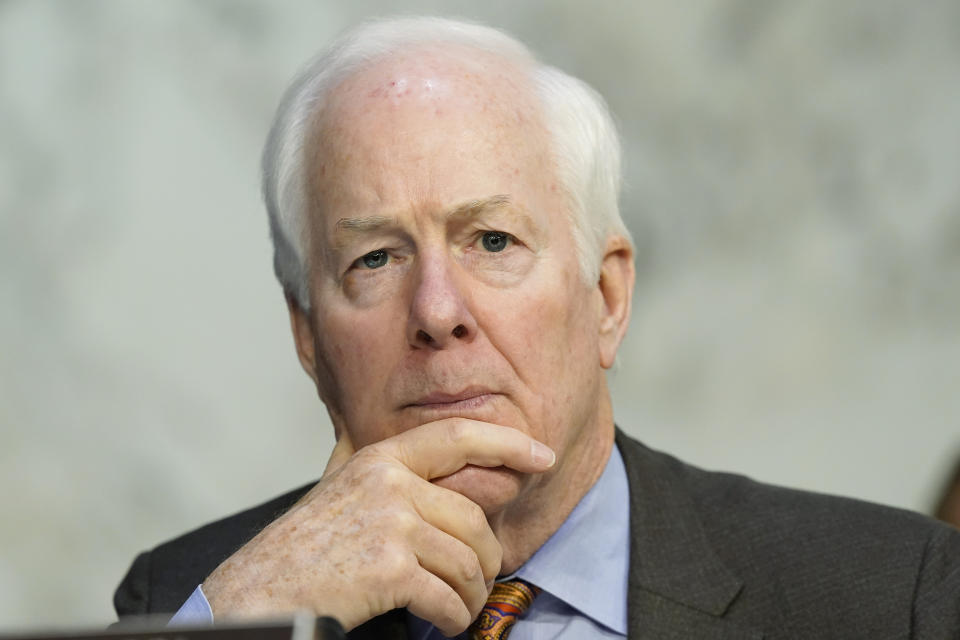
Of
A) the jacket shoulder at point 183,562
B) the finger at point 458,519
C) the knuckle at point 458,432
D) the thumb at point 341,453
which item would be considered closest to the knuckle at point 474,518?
the finger at point 458,519

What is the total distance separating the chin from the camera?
209cm

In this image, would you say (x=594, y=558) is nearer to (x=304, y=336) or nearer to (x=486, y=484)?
(x=486, y=484)

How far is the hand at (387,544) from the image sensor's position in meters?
1.89

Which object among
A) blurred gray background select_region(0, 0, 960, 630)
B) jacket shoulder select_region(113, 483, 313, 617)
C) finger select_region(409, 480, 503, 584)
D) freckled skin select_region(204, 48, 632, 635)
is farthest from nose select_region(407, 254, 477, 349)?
blurred gray background select_region(0, 0, 960, 630)

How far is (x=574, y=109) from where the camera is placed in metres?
2.42

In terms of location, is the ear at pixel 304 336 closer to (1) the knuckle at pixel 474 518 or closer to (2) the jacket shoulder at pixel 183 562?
(2) the jacket shoulder at pixel 183 562

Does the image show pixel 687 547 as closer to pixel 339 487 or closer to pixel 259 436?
pixel 339 487

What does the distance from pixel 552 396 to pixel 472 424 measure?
0.67 feet

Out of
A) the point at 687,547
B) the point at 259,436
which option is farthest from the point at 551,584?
the point at 259,436

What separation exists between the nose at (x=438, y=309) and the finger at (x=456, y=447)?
135 millimetres

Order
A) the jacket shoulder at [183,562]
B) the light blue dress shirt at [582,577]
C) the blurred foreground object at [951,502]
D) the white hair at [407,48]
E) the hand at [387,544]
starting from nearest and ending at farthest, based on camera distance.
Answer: the hand at [387,544], the light blue dress shirt at [582,577], the white hair at [407,48], the jacket shoulder at [183,562], the blurred foreground object at [951,502]

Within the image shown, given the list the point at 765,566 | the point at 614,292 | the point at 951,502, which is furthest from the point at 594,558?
the point at 951,502

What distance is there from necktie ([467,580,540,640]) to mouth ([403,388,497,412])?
351 mm

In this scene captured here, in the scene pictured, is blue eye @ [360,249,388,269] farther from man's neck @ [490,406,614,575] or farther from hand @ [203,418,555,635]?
man's neck @ [490,406,614,575]
